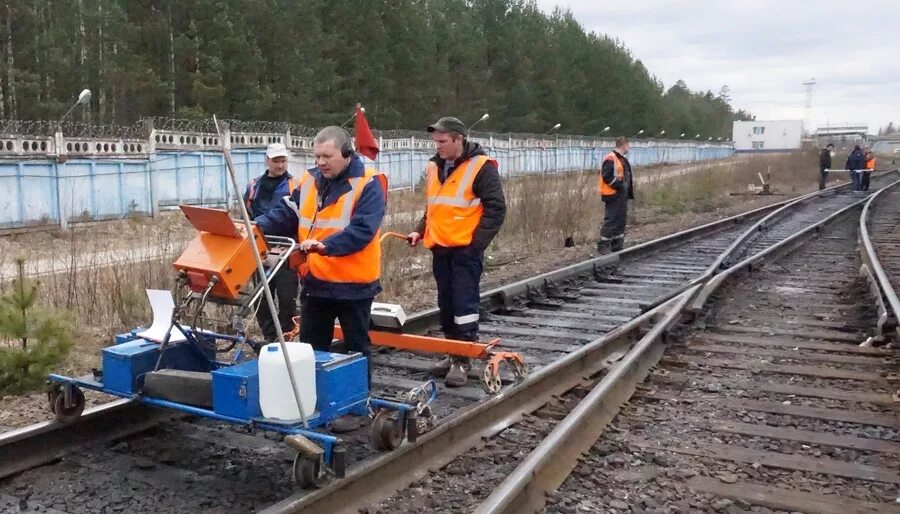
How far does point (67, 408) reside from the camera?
14.1 feet

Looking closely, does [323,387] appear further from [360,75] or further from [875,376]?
[360,75]

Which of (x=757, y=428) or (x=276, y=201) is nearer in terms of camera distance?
(x=757, y=428)

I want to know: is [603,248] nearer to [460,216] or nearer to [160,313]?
[460,216]

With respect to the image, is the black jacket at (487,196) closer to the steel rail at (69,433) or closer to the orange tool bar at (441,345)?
the orange tool bar at (441,345)

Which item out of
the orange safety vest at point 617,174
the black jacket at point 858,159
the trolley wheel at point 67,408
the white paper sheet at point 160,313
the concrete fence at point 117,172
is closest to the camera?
the trolley wheel at point 67,408

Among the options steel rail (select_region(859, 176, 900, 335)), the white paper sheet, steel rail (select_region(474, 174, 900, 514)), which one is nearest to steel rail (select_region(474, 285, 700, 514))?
steel rail (select_region(474, 174, 900, 514))

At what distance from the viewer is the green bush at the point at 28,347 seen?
5367 millimetres

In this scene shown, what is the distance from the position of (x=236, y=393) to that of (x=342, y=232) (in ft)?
3.51

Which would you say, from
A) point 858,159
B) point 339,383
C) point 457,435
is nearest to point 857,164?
point 858,159

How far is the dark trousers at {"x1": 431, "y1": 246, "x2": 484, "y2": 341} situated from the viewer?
571 cm

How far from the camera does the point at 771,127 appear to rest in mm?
91750

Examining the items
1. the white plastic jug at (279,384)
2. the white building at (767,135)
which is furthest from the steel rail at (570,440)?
the white building at (767,135)

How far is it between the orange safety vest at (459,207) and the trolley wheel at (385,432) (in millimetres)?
1738

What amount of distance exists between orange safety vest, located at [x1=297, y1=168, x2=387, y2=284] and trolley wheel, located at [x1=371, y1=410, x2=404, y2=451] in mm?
845
